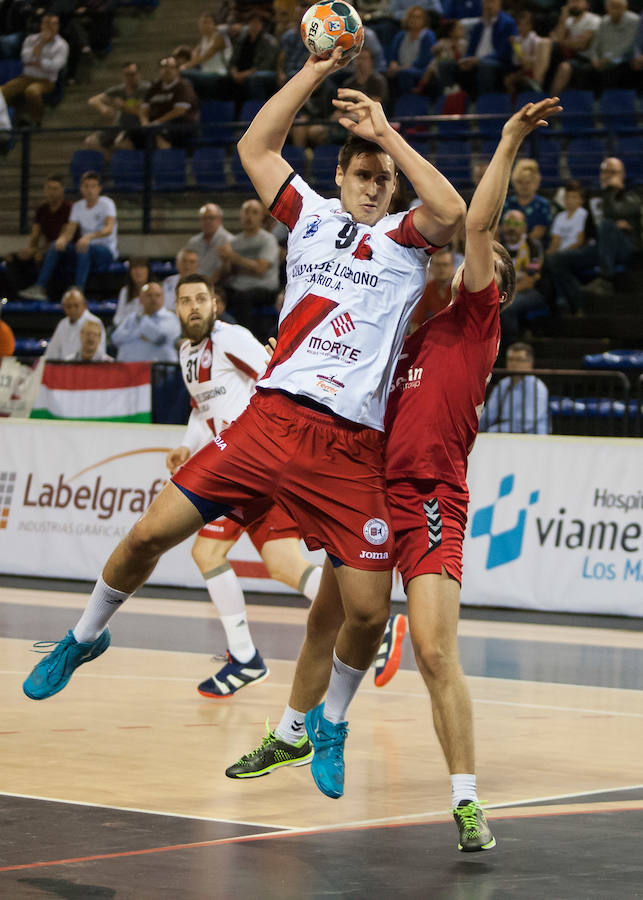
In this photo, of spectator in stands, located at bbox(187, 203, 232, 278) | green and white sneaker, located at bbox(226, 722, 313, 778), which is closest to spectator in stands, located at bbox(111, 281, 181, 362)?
spectator in stands, located at bbox(187, 203, 232, 278)

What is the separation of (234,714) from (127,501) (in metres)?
5.98

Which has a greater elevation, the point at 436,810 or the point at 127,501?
the point at 436,810

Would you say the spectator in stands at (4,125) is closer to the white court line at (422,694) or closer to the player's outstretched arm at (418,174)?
the white court line at (422,694)

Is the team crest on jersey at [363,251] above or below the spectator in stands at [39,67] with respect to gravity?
above

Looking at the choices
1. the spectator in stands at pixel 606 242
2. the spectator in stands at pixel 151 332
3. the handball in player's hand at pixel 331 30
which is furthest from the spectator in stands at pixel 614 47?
the handball in player's hand at pixel 331 30

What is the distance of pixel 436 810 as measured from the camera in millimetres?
6160

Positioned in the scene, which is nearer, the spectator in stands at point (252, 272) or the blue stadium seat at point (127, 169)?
the spectator in stands at point (252, 272)

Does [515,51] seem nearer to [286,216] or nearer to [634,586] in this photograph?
[634,586]

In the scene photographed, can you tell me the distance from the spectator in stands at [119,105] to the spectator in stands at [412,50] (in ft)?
12.9

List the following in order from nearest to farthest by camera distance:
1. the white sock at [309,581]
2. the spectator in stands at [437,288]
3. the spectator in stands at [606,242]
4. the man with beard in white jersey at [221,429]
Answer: the man with beard in white jersey at [221,429] → the white sock at [309,581] → the spectator in stands at [437,288] → the spectator in stands at [606,242]

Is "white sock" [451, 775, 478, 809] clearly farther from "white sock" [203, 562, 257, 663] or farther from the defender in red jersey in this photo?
"white sock" [203, 562, 257, 663]

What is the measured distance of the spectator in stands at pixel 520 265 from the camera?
15.6 m

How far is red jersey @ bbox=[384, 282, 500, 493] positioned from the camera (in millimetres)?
5785

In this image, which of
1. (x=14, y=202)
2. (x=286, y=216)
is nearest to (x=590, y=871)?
(x=286, y=216)
